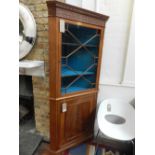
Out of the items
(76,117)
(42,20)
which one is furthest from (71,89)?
(42,20)

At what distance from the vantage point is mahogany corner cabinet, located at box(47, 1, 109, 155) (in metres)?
1.24

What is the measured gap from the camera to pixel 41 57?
176 centimetres

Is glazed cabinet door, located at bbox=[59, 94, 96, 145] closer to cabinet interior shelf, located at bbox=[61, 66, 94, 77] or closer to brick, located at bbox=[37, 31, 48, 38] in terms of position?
cabinet interior shelf, located at bbox=[61, 66, 94, 77]

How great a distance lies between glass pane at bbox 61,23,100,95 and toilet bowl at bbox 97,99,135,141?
32 cm

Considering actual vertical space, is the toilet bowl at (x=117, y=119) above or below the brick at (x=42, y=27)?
below

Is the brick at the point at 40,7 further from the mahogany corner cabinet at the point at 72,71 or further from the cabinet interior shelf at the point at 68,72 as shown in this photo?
the cabinet interior shelf at the point at 68,72

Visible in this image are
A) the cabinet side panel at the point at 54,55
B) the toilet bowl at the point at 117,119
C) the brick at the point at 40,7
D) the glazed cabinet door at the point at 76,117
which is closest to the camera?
the cabinet side panel at the point at 54,55

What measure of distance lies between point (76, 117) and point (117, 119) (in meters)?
0.47

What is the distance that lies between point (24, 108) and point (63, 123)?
1.05m

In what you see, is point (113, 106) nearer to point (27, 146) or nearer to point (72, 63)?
point (72, 63)

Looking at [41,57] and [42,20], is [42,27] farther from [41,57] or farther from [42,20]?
[41,57]

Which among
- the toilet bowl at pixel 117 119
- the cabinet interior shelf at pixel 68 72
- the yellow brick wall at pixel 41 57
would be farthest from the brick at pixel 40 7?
the toilet bowl at pixel 117 119

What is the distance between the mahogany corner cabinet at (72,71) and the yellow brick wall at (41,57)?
1.39ft

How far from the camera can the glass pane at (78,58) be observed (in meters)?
1.38
